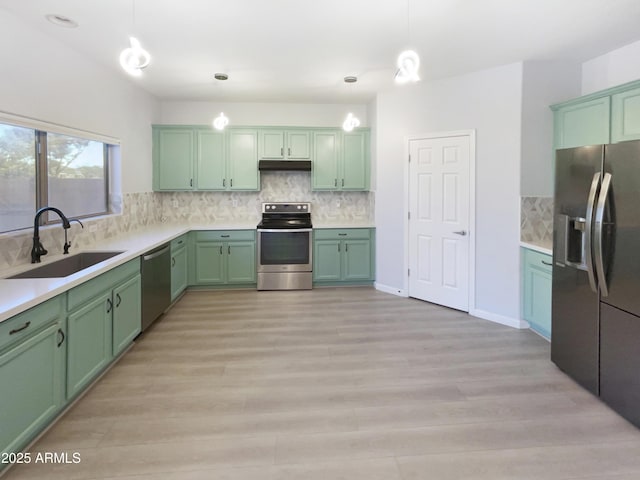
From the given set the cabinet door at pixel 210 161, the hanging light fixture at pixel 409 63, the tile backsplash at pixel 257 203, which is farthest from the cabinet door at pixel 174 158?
the hanging light fixture at pixel 409 63

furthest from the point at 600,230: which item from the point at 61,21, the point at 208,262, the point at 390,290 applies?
the point at 208,262

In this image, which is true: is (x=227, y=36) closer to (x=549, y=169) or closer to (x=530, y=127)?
(x=530, y=127)

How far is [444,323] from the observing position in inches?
162

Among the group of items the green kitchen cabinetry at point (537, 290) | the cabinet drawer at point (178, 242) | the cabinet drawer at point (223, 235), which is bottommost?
the green kitchen cabinetry at point (537, 290)

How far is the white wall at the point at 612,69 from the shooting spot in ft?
11.2

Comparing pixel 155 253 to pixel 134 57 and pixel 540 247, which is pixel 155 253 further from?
pixel 540 247

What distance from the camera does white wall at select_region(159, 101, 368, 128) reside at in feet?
18.9

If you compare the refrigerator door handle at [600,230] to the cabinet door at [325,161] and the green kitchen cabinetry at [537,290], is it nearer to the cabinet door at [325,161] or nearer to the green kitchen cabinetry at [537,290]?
the green kitchen cabinetry at [537,290]

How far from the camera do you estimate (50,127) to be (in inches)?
125

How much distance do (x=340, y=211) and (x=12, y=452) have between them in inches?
187

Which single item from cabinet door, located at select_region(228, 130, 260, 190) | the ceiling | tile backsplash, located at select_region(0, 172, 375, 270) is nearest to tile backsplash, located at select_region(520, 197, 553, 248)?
the ceiling

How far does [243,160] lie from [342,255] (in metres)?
1.91

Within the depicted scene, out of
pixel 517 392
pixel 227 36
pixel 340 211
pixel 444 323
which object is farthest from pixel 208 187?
pixel 517 392

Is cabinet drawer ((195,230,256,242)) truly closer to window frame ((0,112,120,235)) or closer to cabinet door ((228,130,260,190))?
cabinet door ((228,130,260,190))
